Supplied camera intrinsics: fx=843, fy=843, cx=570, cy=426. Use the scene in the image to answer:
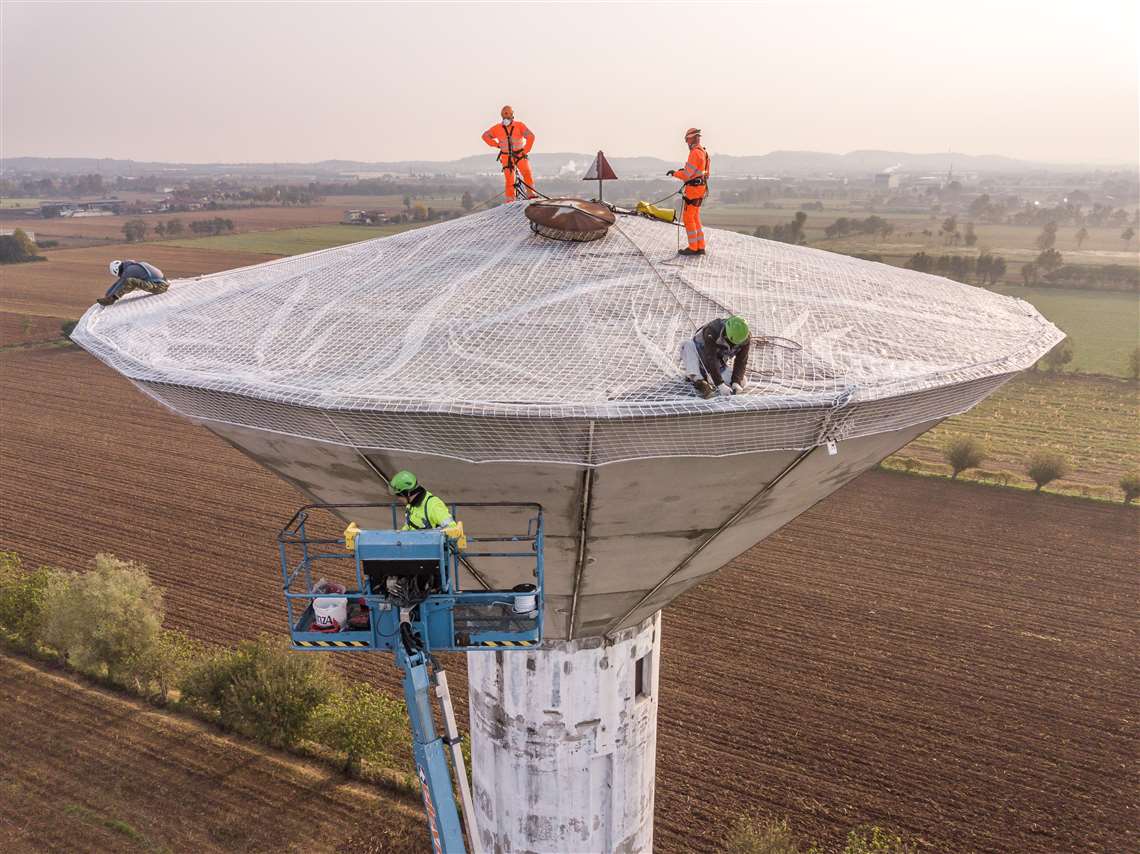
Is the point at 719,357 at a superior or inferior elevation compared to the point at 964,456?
superior

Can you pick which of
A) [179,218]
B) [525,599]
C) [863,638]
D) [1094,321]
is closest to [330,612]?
[525,599]

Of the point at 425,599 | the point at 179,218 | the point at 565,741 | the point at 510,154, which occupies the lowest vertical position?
the point at 565,741

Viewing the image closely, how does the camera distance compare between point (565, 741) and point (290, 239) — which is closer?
point (565, 741)

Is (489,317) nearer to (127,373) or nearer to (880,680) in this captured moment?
(127,373)

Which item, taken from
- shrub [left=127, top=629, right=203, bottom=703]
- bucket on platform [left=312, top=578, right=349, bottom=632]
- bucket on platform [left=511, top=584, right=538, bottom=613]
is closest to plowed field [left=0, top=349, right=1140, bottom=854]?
shrub [left=127, top=629, right=203, bottom=703]

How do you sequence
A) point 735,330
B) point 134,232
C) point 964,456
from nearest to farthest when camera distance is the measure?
point 735,330 → point 964,456 → point 134,232

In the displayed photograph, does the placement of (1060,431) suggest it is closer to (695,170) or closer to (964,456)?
(964,456)
